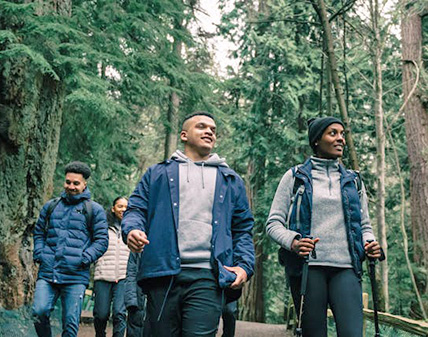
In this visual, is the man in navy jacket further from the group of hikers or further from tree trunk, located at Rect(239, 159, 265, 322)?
tree trunk, located at Rect(239, 159, 265, 322)

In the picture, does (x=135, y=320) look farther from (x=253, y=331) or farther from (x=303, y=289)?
(x=253, y=331)

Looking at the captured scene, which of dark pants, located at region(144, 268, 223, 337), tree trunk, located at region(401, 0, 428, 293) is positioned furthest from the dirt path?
dark pants, located at region(144, 268, 223, 337)

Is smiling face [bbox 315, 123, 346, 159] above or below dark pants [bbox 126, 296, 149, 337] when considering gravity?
above

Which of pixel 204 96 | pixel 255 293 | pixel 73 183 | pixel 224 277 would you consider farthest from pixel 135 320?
pixel 255 293

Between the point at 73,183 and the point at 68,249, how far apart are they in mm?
707

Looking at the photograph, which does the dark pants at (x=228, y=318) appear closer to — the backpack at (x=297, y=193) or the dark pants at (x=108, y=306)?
the dark pants at (x=108, y=306)

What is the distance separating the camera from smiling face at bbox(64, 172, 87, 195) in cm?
607

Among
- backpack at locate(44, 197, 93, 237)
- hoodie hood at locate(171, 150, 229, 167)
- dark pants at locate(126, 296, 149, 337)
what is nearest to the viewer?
hoodie hood at locate(171, 150, 229, 167)

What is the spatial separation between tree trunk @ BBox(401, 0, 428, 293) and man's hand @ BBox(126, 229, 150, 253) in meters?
12.4

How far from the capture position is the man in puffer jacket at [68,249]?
226 inches

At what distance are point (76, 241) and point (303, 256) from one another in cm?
276

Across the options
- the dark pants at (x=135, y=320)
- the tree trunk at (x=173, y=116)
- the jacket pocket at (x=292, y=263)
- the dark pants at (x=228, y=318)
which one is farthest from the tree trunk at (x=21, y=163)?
the jacket pocket at (x=292, y=263)

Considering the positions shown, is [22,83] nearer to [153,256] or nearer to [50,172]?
[50,172]

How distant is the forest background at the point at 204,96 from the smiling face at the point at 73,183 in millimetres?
2238
